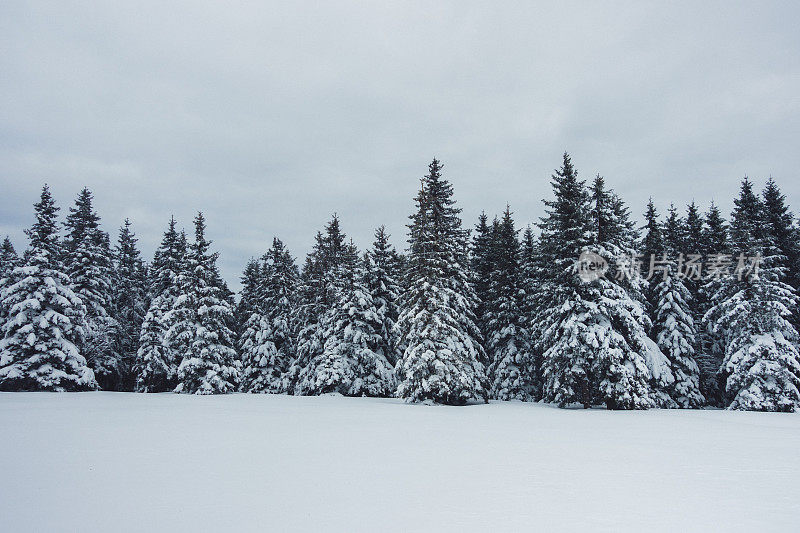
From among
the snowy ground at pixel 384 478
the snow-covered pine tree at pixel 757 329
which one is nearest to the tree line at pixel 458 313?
the snow-covered pine tree at pixel 757 329

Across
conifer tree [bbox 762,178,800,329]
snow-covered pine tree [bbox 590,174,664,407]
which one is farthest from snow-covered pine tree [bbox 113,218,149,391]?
conifer tree [bbox 762,178,800,329]

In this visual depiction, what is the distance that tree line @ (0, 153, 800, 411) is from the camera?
91.2 ft

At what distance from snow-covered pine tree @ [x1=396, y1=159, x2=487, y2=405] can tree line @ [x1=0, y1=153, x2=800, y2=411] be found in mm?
130

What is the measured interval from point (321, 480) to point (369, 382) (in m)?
28.8

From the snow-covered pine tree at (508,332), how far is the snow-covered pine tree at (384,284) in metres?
7.48

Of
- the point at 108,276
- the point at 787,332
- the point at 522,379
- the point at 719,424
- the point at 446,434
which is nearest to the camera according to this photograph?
the point at 446,434

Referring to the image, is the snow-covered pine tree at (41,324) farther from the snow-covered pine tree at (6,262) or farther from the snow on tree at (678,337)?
the snow on tree at (678,337)

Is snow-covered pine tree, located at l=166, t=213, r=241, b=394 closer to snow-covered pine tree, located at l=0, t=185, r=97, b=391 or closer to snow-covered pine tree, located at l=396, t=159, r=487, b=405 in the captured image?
snow-covered pine tree, located at l=0, t=185, r=97, b=391

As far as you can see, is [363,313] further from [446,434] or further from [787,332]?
[787,332]

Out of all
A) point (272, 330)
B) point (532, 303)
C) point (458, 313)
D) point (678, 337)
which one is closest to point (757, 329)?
point (678, 337)

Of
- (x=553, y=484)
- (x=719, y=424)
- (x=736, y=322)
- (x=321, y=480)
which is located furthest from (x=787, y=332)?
(x=321, y=480)

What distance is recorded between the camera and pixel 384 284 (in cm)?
3922

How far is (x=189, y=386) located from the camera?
37.4 m

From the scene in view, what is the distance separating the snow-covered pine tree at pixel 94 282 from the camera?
38.5m
